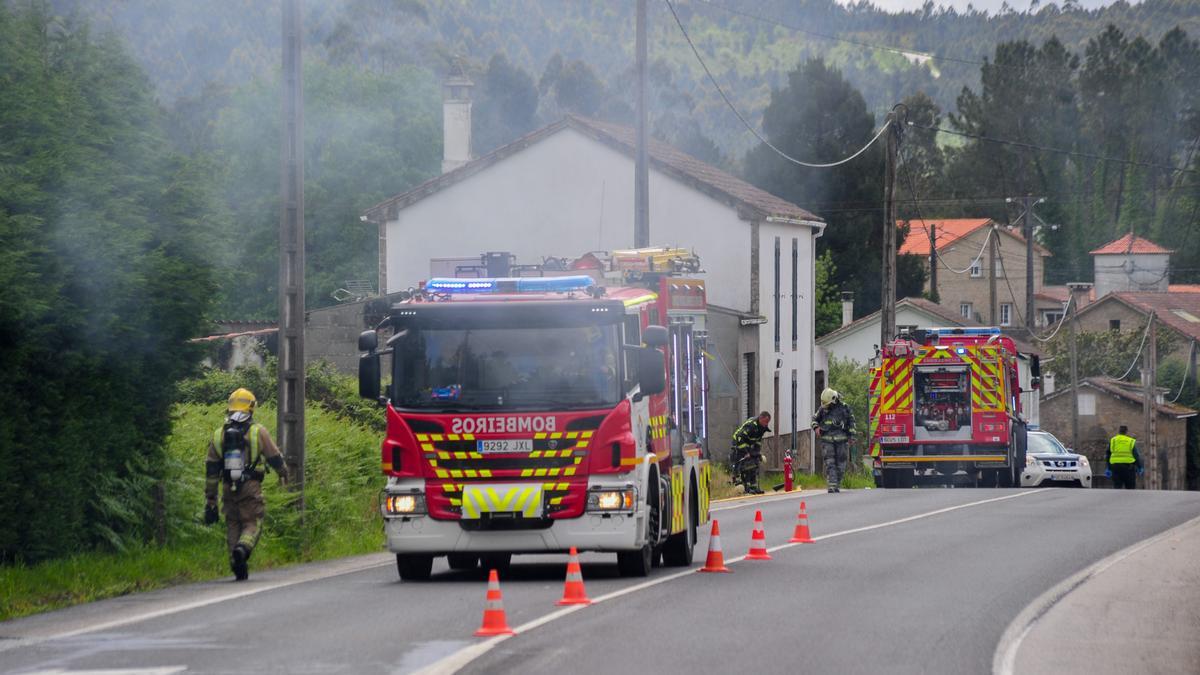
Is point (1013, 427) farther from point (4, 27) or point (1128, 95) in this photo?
point (1128, 95)

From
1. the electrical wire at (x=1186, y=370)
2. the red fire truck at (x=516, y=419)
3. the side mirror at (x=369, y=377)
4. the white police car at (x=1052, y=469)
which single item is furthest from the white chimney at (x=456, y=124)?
the electrical wire at (x=1186, y=370)

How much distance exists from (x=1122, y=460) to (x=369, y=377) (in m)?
31.6

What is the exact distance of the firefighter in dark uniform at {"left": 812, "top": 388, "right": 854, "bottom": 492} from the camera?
106 ft

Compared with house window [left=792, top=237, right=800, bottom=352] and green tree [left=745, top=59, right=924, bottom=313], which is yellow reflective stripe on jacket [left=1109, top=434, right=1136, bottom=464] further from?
green tree [left=745, top=59, right=924, bottom=313]

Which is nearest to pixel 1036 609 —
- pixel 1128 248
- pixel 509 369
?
pixel 509 369

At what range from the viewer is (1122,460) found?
42.9 meters

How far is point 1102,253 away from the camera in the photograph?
9825cm

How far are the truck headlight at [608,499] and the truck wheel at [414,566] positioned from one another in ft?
5.43

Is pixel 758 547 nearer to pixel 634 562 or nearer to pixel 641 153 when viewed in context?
pixel 634 562

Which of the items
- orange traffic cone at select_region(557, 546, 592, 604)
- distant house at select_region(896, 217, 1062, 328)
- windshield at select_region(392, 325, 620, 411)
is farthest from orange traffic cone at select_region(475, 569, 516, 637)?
distant house at select_region(896, 217, 1062, 328)

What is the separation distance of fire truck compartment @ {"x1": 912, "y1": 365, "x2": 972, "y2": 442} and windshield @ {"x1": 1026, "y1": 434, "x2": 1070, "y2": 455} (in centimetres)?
674

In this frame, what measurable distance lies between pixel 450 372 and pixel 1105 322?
80.7 metres

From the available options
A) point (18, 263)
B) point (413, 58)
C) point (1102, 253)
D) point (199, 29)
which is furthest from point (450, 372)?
point (199, 29)

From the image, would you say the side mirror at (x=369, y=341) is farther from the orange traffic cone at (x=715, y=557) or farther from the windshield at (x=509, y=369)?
the orange traffic cone at (x=715, y=557)
